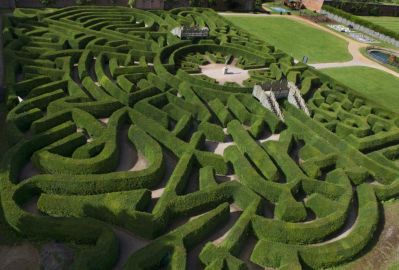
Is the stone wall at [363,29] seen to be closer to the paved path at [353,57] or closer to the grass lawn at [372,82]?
the paved path at [353,57]

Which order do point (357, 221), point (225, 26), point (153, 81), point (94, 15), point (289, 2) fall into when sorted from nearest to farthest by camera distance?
point (357, 221), point (153, 81), point (94, 15), point (225, 26), point (289, 2)

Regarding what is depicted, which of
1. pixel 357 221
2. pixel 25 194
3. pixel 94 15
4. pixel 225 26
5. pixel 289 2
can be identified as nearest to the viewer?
pixel 25 194

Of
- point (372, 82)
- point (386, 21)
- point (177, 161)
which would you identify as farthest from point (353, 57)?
point (177, 161)

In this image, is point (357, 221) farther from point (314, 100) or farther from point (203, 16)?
point (203, 16)

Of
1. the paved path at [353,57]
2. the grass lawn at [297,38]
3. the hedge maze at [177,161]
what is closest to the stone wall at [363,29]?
the paved path at [353,57]

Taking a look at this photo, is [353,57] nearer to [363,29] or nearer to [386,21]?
[363,29]

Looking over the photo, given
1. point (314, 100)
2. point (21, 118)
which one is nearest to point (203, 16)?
point (314, 100)

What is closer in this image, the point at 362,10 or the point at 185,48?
the point at 185,48
